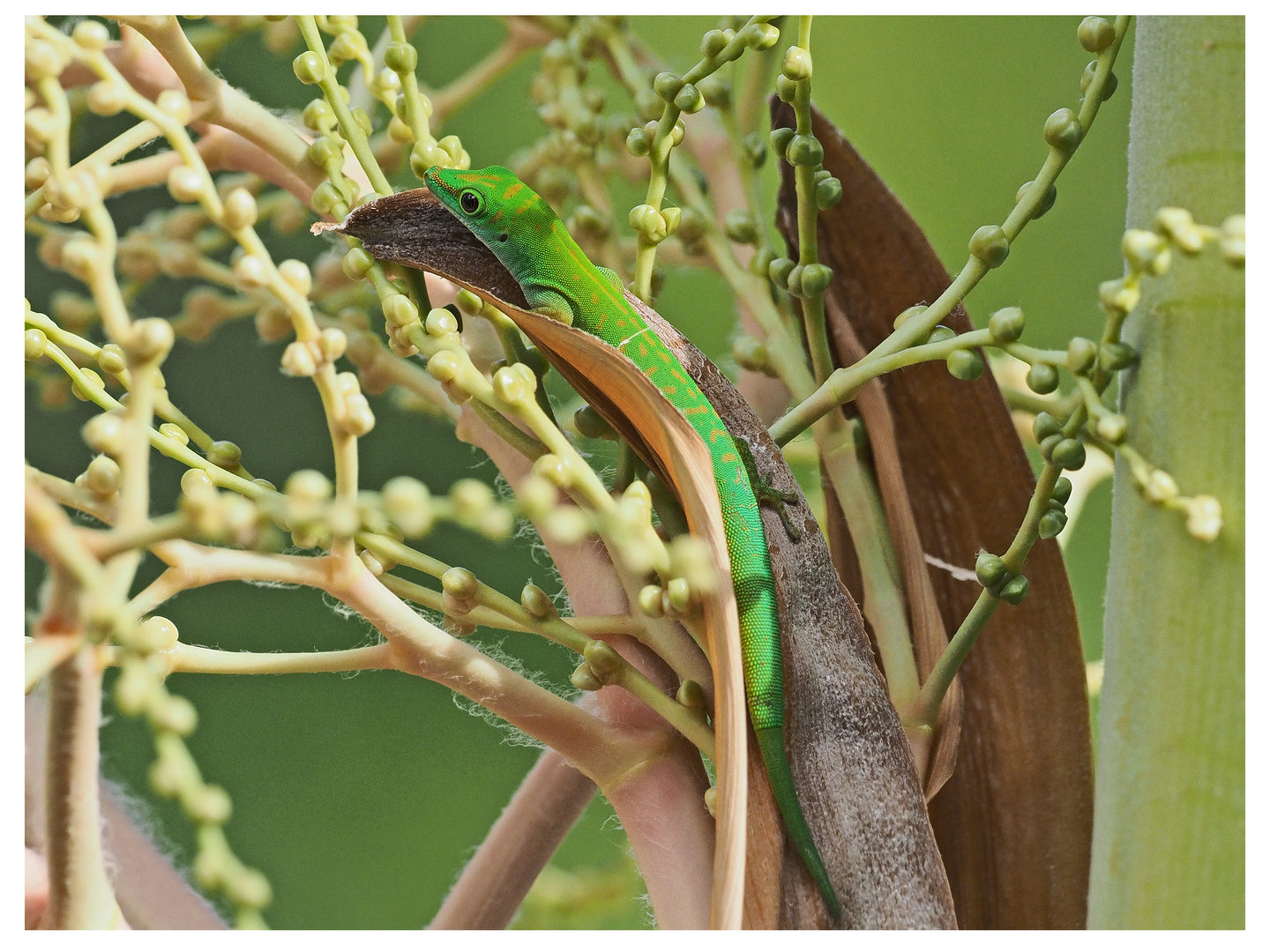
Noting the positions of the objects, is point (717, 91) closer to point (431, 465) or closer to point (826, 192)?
point (826, 192)

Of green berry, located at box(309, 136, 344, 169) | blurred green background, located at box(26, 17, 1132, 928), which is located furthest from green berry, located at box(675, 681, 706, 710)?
blurred green background, located at box(26, 17, 1132, 928)

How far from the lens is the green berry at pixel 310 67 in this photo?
339 mm

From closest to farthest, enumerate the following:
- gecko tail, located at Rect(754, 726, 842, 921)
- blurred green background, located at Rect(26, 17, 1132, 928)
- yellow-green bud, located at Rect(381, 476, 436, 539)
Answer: yellow-green bud, located at Rect(381, 476, 436, 539) < gecko tail, located at Rect(754, 726, 842, 921) < blurred green background, located at Rect(26, 17, 1132, 928)

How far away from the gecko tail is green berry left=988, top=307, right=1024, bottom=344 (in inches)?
5.8

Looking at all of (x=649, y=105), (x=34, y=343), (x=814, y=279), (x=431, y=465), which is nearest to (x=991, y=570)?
(x=814, y=279)

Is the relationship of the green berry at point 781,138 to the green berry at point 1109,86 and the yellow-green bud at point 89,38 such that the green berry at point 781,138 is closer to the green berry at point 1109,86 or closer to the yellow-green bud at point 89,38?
the green berry at point 1109,86

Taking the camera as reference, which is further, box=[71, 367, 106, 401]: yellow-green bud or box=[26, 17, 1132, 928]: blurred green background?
box=[26, 17, 1132, 928]: blurred green background

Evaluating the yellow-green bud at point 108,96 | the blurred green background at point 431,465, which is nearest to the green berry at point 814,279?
the yellow-green bud at point 108,96

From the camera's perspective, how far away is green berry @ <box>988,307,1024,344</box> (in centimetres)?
30

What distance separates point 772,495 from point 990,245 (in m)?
0.11

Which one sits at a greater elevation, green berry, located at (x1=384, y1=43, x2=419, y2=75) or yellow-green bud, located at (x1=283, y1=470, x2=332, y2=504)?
green berry, located at (x1=384, y1=43, x2=419, y2=75)

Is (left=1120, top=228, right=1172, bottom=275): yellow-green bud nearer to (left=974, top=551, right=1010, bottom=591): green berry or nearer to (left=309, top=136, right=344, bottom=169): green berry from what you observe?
(left=974, top=551, right=1010, bottom=591): green berry

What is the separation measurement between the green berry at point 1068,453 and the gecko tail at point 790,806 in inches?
4.9

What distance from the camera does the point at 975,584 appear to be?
1.32 feet
